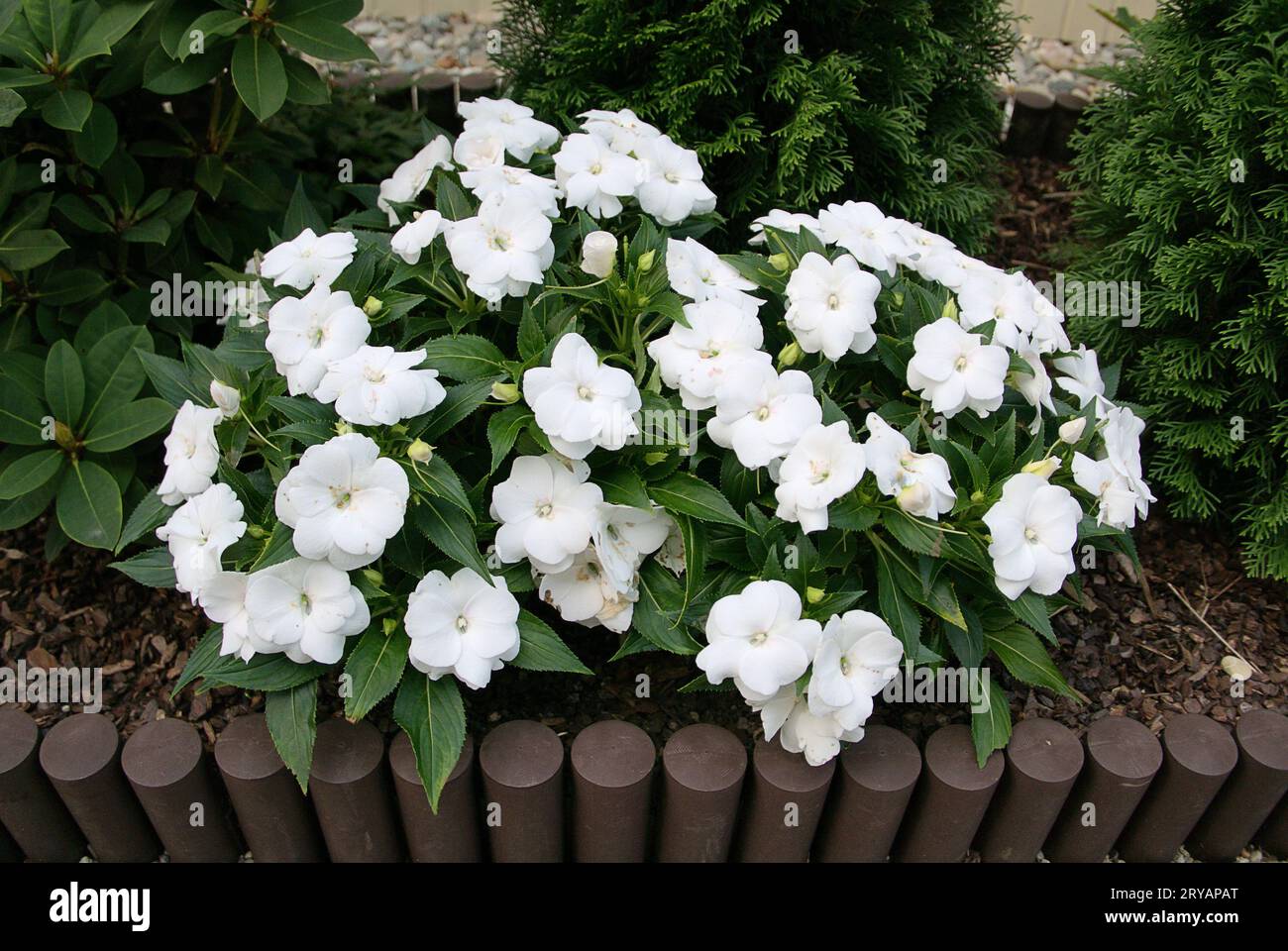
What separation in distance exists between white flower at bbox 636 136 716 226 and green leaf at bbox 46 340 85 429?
1307mm

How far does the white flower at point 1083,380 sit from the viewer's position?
2.58m

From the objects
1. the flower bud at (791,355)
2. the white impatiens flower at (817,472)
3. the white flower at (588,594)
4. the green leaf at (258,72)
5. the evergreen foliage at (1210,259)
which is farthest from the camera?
the evergreen foliage at (1210,259)

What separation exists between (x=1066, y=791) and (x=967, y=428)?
0.77m

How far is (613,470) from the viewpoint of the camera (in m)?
2.22

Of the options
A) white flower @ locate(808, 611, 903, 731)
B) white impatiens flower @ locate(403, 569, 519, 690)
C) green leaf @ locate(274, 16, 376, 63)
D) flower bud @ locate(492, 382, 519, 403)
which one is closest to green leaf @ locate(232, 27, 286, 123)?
green leaf @ locate(274, 16, 376, 63)

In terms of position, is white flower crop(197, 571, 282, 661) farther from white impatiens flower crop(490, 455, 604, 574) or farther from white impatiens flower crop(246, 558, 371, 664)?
white impatiens flower crop(490, 455, 604, 574)

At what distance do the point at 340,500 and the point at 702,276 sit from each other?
90cm

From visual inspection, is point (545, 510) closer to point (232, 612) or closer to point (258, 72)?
point (232, 612)

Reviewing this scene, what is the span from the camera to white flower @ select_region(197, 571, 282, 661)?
2119mm

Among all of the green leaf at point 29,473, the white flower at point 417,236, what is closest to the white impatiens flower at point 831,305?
the white flower at point 417,236

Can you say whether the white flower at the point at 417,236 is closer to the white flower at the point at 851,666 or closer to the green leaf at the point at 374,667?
the green leaf at the point at 374,667

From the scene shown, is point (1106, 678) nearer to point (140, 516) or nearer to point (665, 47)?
Result: point (665, 47)

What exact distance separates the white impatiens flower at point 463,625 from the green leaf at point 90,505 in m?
0.85

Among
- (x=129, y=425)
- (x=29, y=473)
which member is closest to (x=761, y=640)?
(x=129, y=425)
